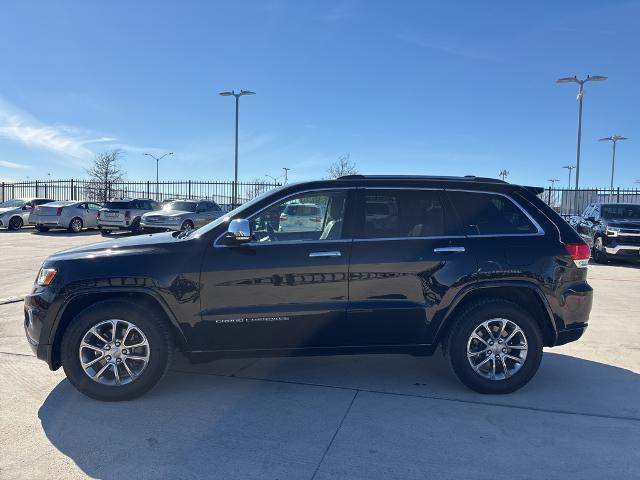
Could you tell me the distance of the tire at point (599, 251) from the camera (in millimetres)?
13380

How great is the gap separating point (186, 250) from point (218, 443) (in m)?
1.48

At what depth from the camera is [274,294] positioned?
4.04m

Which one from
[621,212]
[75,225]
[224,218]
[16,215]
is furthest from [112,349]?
[16,215]

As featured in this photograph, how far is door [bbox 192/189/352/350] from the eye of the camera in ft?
13.2

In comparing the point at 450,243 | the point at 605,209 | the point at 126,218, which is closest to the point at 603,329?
the point at 450,243

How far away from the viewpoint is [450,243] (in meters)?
4.25

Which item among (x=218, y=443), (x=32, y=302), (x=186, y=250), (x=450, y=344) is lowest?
(x=218, y=443)

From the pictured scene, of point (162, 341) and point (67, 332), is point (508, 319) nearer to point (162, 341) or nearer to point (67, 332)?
point (162, 341)

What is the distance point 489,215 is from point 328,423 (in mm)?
2220

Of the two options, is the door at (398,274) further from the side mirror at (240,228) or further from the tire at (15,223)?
the tire at (15,223)

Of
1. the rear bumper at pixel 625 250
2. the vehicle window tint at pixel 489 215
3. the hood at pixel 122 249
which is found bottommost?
the rear bumper at pixel 625 250

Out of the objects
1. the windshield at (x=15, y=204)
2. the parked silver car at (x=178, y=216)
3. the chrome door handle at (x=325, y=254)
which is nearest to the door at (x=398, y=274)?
the chrome door handle at (x=325, y=254)

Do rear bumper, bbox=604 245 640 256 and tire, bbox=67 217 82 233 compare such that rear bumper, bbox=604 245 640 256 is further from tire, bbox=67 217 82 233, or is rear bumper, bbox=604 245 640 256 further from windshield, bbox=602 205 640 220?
tire, bbox=67 217 82 233

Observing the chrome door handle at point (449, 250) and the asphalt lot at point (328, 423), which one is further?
the chrome door handle at point (449, 250)
